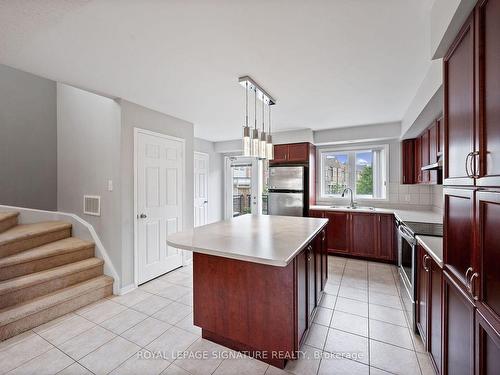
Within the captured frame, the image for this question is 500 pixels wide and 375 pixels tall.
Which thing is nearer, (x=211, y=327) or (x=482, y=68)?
(x=482, y=68)

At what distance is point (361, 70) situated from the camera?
213 centimetres

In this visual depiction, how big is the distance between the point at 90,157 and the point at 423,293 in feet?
13.0

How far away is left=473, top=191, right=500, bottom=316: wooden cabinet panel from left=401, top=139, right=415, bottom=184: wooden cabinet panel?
3.40 metres

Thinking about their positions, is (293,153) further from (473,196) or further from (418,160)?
(473,196)

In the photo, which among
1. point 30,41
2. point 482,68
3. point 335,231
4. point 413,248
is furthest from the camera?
point 335,231

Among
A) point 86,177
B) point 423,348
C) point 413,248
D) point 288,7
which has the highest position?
point 288,7

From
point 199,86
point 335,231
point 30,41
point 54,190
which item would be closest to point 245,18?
point 199,86

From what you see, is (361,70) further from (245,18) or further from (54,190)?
(54,190)

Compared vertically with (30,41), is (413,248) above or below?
below

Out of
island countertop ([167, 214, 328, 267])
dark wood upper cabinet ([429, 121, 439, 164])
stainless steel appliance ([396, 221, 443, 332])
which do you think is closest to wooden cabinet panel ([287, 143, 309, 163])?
dark wood upper cabinet ([429, 121, 439, 164])

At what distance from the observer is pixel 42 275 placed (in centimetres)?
251

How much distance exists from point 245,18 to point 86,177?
2.97m

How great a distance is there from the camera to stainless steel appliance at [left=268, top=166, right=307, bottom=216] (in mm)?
4426

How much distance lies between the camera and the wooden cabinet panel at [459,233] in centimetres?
105
